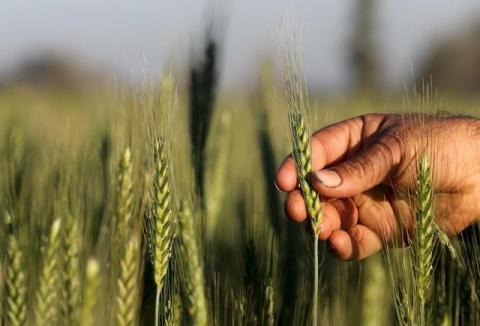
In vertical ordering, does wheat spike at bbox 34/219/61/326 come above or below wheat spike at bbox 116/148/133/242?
below

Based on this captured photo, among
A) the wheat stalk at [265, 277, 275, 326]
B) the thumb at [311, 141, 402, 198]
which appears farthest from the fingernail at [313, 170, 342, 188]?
the wheat stalk at [265, 277, 275, 326]

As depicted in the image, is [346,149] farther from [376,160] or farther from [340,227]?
[376,160]

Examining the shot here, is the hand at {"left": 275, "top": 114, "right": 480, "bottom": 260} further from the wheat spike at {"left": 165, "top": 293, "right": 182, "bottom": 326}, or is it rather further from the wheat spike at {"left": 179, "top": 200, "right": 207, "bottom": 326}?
the wheat spike at {"left": 179, "top": 200, "right": 207, "bottom": 326}

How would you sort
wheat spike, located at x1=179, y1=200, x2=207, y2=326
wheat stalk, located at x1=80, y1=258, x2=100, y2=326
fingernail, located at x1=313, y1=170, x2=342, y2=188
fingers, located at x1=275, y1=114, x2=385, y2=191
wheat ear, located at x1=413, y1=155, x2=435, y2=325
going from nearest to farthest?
wheat stalk, located at x1=80, y1=258, x2=100, y2=326, wheat spike, located at x1=179, y1=200, x2=207, y2=326, wheat ear, located at x1=413, y1=155, x2=435, y2=325, fingernail, located at x1=313, y1=170, x2=342, y2=188, fingers, located at x1=275, y1=114, x2=385, y2=191

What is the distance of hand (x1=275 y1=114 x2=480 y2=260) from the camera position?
1.87 m

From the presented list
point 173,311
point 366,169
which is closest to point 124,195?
point 173,311

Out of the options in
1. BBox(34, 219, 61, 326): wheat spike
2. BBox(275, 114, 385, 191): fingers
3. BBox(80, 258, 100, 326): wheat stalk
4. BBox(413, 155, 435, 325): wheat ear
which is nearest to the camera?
BBox(80, 258, 100, 326): wheat stalk

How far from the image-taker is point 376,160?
187cm

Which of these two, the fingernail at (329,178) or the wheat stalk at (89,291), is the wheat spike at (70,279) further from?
the fingernail at (329,178)

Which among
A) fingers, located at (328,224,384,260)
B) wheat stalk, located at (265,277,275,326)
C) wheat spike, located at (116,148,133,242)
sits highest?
wheat spike, located at (116,148,133,242)

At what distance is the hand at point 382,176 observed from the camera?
1.87 m

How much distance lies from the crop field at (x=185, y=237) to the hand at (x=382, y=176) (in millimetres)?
75

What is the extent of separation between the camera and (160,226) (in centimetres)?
135

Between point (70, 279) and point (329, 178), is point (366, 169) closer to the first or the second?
point (329, 178)
